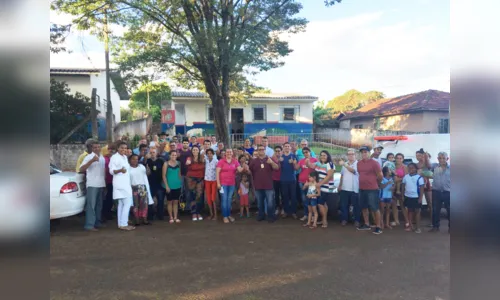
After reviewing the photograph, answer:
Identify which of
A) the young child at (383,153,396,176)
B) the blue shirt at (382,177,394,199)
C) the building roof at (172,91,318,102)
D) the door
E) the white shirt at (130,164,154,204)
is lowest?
the blue shirt at (382,177,394,199)

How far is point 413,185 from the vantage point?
610 centimetres

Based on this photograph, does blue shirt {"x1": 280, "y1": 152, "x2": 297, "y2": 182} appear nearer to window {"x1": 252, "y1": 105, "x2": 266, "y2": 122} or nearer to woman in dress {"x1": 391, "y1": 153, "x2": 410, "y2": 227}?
woman in dress {"x1": 391, "y1": 153, "x2": 410, "y2": 227}

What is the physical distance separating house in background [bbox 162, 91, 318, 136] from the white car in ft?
52.2

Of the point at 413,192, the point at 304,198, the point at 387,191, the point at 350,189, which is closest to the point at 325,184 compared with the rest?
the point at 350,189

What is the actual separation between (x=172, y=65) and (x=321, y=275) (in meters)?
9.38

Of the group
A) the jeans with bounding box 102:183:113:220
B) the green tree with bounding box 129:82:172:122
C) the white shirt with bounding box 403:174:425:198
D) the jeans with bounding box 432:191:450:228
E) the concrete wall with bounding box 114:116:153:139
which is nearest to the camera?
the jeans with bounding box 432:191:450:228

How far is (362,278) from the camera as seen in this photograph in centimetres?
387

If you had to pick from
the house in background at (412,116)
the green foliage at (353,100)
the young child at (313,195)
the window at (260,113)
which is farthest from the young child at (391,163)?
the green foliage at (353,100)

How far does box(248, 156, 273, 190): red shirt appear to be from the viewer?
263 inches

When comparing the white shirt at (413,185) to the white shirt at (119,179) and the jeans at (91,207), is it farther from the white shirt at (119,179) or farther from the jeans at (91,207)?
the jeans at (91,207)

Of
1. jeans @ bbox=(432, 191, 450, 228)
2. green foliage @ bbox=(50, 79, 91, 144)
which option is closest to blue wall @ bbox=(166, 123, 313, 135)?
green foliage @ bbox=(50, 79, 91, 144)

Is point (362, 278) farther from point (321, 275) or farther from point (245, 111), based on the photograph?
point (245, 111)

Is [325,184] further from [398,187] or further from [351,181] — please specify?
[398,187]

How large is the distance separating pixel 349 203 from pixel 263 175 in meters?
1.80
